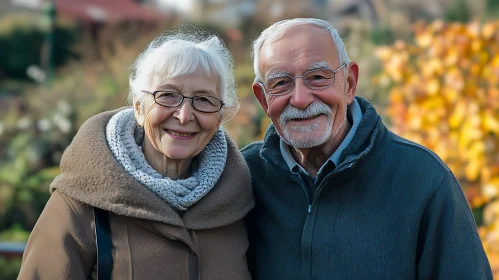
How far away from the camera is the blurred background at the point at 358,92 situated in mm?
5016

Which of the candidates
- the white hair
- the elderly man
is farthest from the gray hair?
the white hair

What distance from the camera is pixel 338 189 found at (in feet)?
9.16

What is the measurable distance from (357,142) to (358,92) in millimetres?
7338

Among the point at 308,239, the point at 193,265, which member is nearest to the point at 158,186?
the point at 193,265

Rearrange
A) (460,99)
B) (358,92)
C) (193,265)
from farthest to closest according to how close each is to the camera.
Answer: (358,92), (460,99), (193,265)

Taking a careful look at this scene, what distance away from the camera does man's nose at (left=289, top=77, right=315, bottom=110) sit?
2.77 meters

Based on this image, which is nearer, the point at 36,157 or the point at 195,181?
the point at 195,181

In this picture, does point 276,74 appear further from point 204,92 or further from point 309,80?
point 204,92

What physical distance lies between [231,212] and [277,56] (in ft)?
2.29

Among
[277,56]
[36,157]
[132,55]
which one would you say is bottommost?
[36,157]

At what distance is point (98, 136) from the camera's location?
2.72 meters

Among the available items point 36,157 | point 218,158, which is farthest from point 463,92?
point 36,157

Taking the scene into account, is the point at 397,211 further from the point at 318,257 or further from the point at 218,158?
the point at 218,158

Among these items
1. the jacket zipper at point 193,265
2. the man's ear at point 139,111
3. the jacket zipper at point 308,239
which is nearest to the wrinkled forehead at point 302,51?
the jacket zipper at point 308,239
